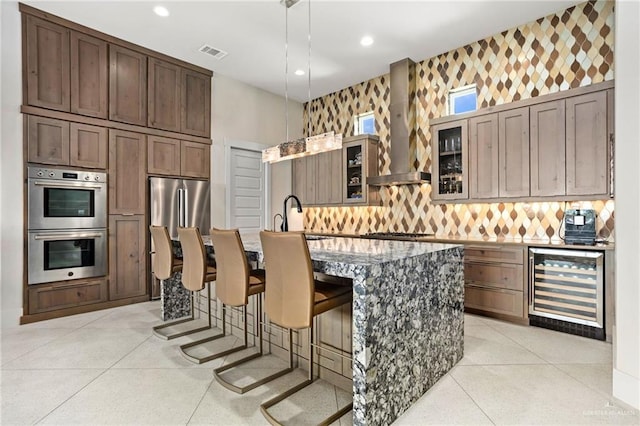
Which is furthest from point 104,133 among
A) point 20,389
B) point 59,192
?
point 20,389

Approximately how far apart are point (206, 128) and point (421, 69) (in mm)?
3268

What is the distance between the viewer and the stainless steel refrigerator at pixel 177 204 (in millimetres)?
4387

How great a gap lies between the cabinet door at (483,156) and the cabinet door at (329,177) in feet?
6.79

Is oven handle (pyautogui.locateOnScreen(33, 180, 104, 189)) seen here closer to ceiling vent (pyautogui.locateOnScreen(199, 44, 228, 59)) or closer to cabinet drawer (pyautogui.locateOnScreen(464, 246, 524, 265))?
ceiling vent (pyautogui.locateOnScreen(199, 44, 228, 59))

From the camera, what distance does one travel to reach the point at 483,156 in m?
3.87

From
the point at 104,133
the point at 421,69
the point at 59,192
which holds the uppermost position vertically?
the point at 421,69

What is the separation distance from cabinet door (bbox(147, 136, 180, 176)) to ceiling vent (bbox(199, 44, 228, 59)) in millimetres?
1264

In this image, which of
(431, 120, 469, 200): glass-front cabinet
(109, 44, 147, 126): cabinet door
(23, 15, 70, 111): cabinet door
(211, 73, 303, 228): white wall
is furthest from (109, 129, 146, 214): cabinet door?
(431, 120, 469, 200): glass-front cabinet

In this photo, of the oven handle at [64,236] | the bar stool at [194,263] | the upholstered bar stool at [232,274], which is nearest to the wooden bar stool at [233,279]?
the upholstered bar stool at [232,274]

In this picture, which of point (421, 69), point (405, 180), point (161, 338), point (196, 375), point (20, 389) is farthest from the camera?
point (421, 69)

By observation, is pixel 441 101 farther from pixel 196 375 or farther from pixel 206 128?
pixel 196 375

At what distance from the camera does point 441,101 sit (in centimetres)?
455

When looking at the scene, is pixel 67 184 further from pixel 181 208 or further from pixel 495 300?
pixel 495 300

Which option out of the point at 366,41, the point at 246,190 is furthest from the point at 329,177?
the point at 366,41
